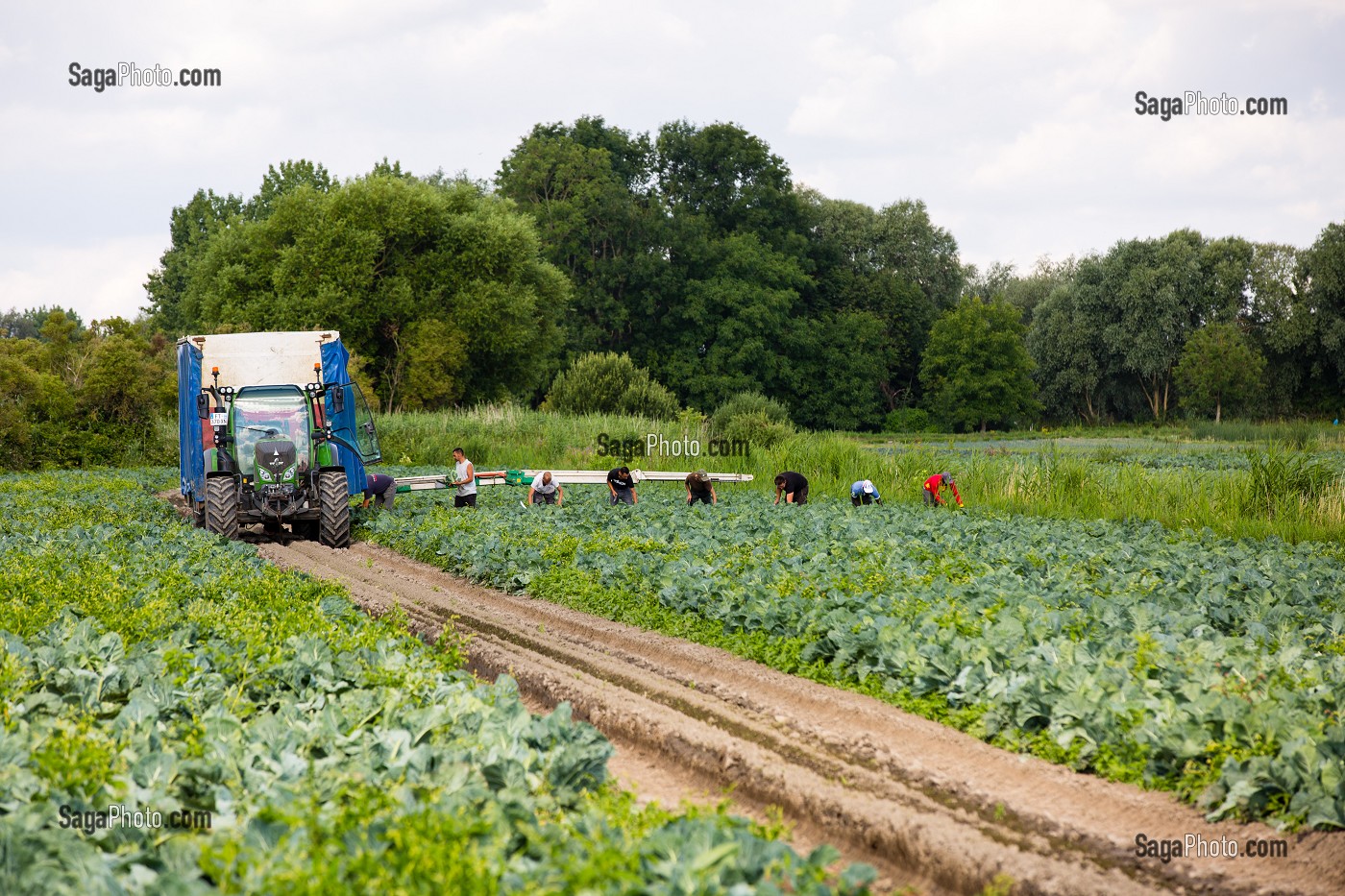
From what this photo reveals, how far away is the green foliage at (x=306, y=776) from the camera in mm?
3926

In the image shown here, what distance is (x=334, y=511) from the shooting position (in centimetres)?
1662

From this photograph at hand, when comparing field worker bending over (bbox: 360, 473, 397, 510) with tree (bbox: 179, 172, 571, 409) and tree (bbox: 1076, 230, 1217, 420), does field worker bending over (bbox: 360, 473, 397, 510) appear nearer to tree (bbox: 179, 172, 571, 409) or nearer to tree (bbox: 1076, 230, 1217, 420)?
tree (bbox: 179, 172, 571, 409)

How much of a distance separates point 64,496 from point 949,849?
73.0ft

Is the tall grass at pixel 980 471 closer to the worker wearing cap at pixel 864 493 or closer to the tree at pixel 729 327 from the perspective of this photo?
the worker wearing cap at pixel 864 493

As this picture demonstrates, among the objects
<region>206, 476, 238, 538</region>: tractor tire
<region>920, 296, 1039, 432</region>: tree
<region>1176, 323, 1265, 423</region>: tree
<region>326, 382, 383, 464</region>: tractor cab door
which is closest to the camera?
<region>206, 476, 238, 538</region>: tractor tire

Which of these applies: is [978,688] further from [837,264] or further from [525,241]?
[837,264]

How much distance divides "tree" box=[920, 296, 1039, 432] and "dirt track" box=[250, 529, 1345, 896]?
194 ft

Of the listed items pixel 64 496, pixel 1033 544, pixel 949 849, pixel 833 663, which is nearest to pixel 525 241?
pixel 64 496

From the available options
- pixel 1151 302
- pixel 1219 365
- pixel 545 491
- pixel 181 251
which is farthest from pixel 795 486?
pixel 181 251

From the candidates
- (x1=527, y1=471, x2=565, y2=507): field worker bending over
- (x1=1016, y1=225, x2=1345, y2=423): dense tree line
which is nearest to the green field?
(x1=527, y1=471, x2=565, y2=507): field worker bending over

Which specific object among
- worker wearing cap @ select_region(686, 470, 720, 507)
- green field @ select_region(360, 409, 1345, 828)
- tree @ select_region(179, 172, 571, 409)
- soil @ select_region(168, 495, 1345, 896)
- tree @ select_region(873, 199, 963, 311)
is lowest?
soil @ select_region(168, 495, 1345, 896)

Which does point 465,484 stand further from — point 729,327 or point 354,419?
point 729,327

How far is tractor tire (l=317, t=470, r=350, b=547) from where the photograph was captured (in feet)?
54.6

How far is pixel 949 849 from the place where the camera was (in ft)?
16.9
